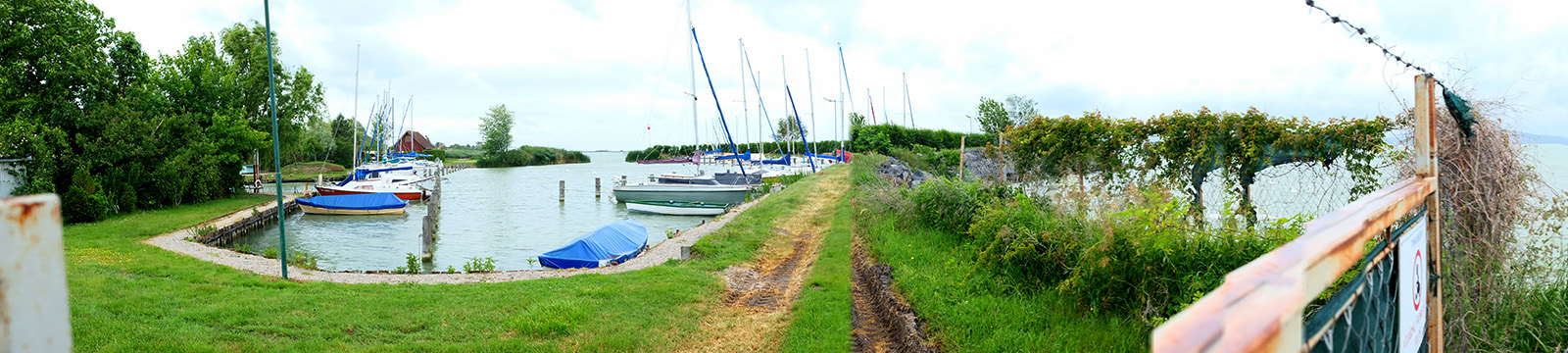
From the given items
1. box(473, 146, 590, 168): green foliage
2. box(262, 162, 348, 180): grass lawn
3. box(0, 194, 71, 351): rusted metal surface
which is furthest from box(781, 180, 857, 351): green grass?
box(473, 146, 590, 168): green foliage

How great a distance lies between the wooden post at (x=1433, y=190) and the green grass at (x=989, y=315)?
2556 millimetres

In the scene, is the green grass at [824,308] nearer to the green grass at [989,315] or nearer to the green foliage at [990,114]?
the green grass at [989,315]

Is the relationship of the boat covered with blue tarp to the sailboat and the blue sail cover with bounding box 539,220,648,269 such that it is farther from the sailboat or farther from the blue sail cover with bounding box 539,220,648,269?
the blue sail cover with bounding box 539,220,648,269

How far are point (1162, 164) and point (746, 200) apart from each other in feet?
73.3

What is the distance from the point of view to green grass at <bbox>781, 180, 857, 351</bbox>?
7.02 meters

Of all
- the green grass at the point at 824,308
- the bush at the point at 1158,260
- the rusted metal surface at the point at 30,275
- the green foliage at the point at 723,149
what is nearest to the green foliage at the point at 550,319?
the green grass at the point at 824,308

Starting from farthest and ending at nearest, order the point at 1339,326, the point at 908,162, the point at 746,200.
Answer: the point at 908,162, the point at 746,200, the point at 1339,326

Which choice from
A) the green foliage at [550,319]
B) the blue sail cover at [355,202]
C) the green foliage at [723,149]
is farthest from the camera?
the green foliage at [723,149]

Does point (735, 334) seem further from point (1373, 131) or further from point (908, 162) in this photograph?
point (908, 162)

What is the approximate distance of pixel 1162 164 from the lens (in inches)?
398

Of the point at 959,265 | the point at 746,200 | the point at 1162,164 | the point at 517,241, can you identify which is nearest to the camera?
the point at 959,265

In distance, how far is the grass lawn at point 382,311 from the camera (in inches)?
274

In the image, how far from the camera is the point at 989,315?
250 inches

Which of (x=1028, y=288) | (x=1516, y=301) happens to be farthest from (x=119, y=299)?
(x=1516, y=301)
